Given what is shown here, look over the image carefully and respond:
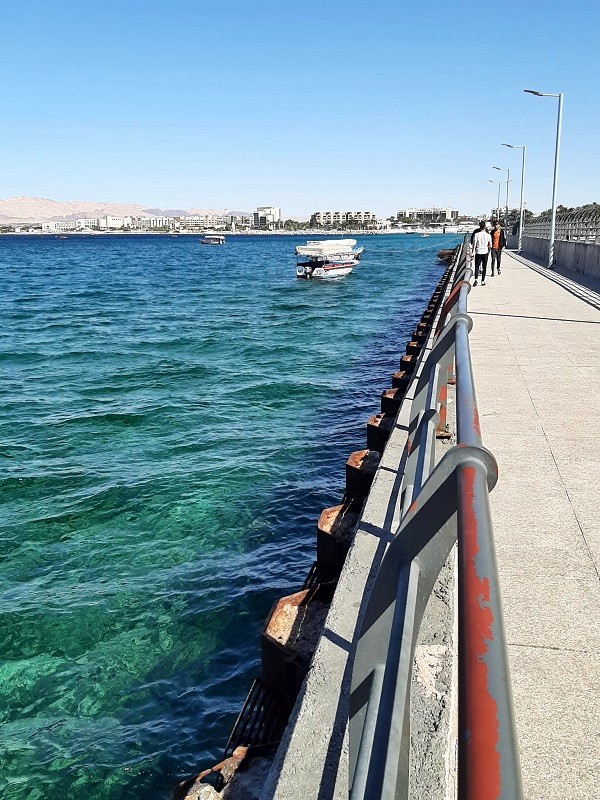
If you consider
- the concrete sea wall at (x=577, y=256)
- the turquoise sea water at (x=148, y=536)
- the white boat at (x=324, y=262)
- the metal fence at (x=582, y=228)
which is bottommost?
the turquoise sea water at (x=148, y=536)

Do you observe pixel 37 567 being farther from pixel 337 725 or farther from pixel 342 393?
pixel 342 393

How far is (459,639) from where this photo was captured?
1.11 meters

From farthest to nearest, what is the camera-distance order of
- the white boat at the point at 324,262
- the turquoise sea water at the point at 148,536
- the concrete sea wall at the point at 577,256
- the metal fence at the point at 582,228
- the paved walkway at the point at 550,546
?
the white boat at the point at 324,262, the metal fence at the point at 582,228, the concrete sea wall at the point at 577,256, the turquoise sea water at the point at 148,536, the paved walkway at the point at 550,546

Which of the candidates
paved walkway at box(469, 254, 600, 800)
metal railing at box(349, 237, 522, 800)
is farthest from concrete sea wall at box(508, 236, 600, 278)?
metal railing at box(349, 237, 522, 800)

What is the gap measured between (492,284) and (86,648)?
59.1 ft

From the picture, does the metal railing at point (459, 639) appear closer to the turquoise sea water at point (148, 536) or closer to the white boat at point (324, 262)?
the turquoise sea water at point (148, 536)

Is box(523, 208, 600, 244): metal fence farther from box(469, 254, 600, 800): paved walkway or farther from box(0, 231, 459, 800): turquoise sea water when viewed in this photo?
box(469, 254, 600, 800): paved walkway

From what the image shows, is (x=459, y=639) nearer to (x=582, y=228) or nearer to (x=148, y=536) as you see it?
(x=148, y=536)

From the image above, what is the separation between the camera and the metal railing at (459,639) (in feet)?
2.97

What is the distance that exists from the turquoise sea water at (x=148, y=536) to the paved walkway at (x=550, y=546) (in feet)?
8.77

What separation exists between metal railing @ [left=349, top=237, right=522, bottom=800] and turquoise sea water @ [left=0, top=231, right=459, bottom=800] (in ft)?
11.9

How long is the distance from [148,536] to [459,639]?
26.2 feet

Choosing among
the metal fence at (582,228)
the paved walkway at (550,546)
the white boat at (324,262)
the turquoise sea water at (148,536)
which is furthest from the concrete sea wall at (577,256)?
the white boat at (324,262)

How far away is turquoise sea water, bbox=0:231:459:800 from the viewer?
543cm
